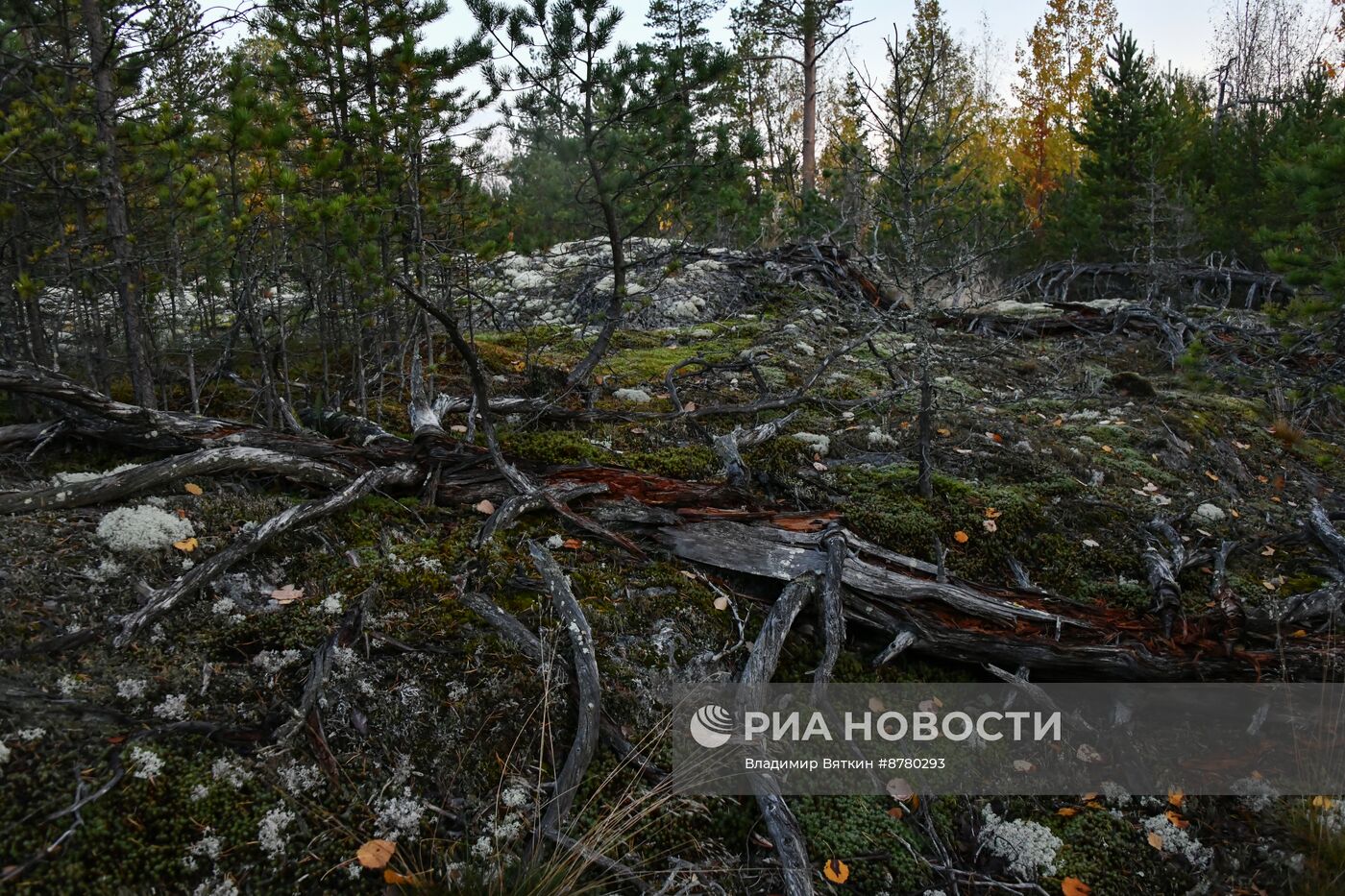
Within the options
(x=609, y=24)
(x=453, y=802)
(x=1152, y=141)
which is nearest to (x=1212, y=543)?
(x=453, y=802)

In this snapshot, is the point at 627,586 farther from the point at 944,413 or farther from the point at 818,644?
the point at 944,413

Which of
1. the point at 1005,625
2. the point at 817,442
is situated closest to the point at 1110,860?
the point at 1005,625

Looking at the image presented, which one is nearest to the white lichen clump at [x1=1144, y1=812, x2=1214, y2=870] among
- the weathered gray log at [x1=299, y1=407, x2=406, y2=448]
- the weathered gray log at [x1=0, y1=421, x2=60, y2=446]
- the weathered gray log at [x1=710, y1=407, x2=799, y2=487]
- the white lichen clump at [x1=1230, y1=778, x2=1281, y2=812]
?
the white lichen clump at [x1=1230, y1=778, x2=1281, y2=812]

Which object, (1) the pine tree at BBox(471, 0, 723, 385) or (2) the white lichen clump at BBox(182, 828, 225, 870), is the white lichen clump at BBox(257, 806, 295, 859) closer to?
(2) the white lichen clump at BBox(182, 828, 225, 870)

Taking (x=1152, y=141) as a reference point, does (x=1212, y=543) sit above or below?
Answer: below

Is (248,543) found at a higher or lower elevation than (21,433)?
lower

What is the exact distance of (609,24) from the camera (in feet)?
15.5

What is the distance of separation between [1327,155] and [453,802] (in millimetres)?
6422

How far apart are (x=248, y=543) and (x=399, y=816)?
134 cm

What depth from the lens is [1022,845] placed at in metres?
A: 2.73

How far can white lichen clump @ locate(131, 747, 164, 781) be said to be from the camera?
83.8 inches

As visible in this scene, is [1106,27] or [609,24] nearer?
[609,24]

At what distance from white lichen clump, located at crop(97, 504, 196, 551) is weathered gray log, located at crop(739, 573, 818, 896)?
2441 millimetres

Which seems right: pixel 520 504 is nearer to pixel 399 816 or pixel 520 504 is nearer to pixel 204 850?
pixel 399 816
